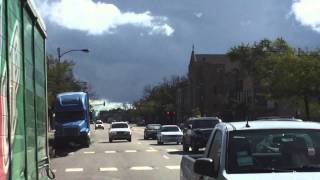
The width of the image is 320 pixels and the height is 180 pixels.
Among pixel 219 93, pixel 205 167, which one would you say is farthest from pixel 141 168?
pixel 219 93

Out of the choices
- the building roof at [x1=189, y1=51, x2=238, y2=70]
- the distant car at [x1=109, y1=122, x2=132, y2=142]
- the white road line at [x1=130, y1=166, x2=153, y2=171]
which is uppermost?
the building roof at [x1=189, y1=51, x2=238, y2=70]

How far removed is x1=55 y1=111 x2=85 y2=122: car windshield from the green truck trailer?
117ft

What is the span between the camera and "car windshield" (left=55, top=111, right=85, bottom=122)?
44.2 meters

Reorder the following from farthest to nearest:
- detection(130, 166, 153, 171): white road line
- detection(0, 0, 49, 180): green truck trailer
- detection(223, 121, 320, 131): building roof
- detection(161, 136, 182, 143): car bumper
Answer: detection(161, 136, 182, 143): car bumper < detection(130, 166, 153, 171): white road line < detection(223, 121, 320, 131): building roof < detection(0, 0, 49, 180): green truck trailer

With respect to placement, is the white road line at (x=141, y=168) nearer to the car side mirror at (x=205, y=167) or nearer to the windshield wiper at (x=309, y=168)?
the car side mirror at (x=205, y=167)

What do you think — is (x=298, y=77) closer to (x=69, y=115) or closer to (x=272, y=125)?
(x=69, y=115)

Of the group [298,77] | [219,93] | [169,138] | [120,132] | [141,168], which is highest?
[219,93]

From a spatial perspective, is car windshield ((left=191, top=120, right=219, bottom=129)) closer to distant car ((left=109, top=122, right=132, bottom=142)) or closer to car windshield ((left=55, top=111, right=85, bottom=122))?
car windshield ((left=55, top=111, right=85, bottom=122))

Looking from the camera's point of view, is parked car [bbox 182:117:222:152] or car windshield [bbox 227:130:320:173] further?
parked car [bbox 182:117:222:152]

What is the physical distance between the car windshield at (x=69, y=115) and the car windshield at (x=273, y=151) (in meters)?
37.2

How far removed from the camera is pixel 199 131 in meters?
36.3

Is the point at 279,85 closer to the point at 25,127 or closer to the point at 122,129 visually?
the point at 122,129

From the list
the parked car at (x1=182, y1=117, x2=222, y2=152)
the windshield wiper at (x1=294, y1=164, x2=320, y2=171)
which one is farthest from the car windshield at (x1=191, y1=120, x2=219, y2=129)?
the windshield wiper at (x1=294, y1=164, x2=320, y2=171)

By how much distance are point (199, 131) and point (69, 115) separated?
11.3 metres
